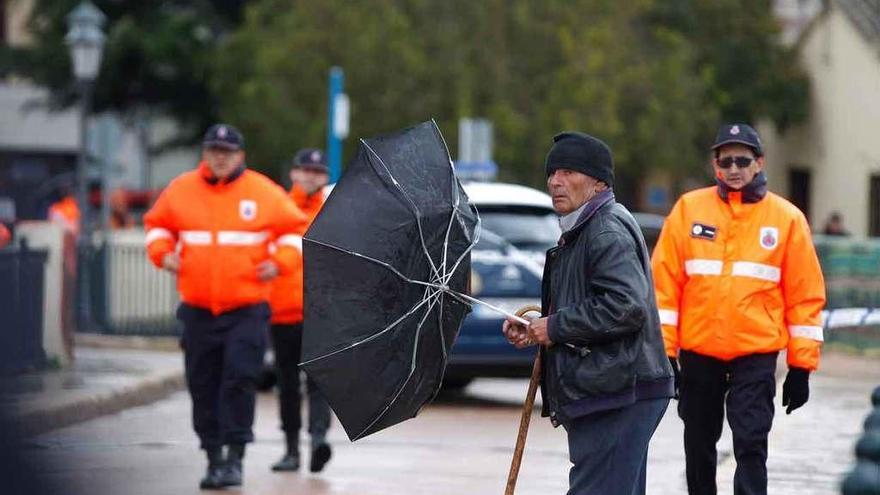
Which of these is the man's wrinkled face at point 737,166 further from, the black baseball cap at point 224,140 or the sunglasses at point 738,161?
the black baseball cap at point 224,140

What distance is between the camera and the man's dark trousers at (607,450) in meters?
7.00

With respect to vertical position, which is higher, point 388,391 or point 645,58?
point 645,58

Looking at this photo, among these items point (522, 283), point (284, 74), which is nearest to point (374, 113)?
point (284, 74)

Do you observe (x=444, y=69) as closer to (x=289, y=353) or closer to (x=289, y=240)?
(x=289, y=353)

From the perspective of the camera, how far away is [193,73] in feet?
135

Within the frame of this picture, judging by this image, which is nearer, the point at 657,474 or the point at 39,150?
the point at 657,474

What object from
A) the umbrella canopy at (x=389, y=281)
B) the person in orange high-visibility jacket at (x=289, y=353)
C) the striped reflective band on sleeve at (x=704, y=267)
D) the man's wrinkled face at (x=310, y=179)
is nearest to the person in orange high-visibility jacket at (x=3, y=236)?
the man's wrinkled face at (x=310, y=179)

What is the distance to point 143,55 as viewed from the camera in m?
40.5

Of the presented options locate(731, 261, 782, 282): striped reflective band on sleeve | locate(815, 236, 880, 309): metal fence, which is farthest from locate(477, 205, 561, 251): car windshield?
locate(731, 261, 782, 282): striped reflective band on sleeve

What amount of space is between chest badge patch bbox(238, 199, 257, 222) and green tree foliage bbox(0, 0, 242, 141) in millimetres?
28992

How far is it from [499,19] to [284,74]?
382 centimetres

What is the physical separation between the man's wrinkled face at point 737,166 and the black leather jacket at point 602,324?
65.8 inches

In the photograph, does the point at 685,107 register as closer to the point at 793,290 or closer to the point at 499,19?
the point at 499,19

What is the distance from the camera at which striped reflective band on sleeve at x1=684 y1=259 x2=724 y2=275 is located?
875 centimetres
